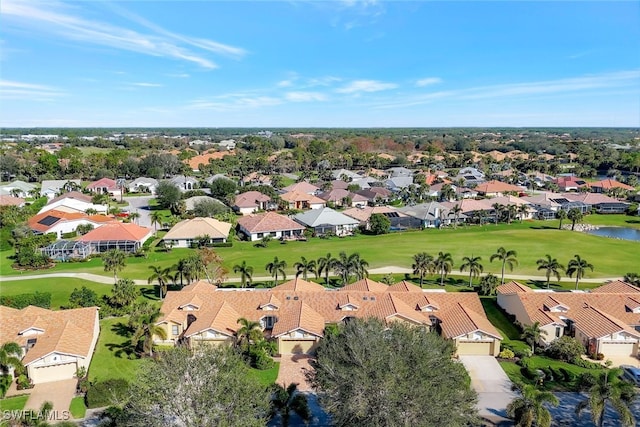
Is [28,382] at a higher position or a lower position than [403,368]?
lower

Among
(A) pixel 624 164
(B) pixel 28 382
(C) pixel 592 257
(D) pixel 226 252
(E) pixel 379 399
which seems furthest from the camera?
(A) pixel 624 164

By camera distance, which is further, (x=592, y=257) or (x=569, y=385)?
(x=592, y=257)

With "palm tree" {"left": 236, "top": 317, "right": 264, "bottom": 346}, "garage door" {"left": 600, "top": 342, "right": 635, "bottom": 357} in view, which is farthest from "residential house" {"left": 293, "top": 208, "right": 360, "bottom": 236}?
"garage door" {"left": 600, "top": 342, "right": 635, "bottom": 357}

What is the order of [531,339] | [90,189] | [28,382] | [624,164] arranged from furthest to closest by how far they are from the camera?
[624,164] → [90,189] → [531,339] → [28,382]

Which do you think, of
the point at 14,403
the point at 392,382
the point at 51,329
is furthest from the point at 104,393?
the point at 392,382

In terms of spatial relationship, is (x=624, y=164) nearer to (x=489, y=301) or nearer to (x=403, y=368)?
(x=489, y=301)

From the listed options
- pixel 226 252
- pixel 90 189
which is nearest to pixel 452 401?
pixel 226 252
